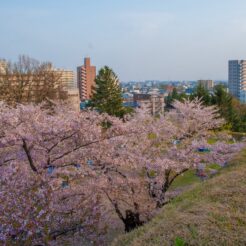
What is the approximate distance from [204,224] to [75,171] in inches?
133

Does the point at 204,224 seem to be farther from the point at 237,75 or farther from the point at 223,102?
the point at 237,75

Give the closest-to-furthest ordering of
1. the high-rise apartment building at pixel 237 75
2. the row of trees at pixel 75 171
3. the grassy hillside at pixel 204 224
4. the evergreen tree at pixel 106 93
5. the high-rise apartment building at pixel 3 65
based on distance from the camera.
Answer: the grassy hillside at pixel 204 224, the row of trees at pixel 75 171, the high-rise apartment building at pixel 3 65, the evergreen tree at pixel 106 93, the high-rise apartment building at pixel 237 75

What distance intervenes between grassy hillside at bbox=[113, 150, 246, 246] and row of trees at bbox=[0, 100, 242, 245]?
148 centimetres

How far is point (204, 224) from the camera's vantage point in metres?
3.19

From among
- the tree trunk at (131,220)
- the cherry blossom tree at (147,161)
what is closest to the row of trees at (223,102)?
the cherry blossom tree at (147,161)

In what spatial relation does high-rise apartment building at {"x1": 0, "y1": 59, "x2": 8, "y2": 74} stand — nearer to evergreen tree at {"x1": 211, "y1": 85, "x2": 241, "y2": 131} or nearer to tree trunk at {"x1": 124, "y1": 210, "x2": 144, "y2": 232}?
evergreen tree at {"x1": 211, "y1": 85, "x2": 241, "y2": 131}

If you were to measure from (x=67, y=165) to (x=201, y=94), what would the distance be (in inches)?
805

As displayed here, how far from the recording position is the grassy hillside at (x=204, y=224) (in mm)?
2943

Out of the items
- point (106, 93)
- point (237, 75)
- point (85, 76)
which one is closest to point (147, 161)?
point (106, 93)

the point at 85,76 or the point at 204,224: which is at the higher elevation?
the point at 85,76

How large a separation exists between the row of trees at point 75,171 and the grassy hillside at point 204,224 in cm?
148

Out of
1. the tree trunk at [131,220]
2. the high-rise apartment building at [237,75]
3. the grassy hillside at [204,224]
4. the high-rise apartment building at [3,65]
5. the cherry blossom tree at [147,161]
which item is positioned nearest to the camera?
the grassy hillside at [204,224]

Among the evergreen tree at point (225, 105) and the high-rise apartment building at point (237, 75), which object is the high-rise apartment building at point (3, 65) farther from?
the high-rise apartment building at point (237, 75)

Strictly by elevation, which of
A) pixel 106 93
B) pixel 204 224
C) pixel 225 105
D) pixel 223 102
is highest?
pixel 106 93
